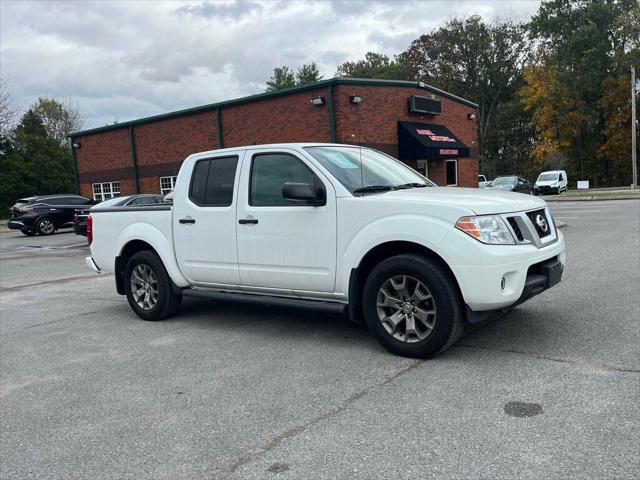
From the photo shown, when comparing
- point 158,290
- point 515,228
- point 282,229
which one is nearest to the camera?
point 515,228

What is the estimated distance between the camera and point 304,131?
21094 millimetres

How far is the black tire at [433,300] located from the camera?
4.51 m

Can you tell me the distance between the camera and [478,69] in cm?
5562

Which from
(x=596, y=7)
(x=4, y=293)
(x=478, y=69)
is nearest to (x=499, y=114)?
(x=478, y=69)

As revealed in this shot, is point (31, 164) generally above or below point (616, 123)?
below

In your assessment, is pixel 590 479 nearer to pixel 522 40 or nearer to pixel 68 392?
pixel 68 392

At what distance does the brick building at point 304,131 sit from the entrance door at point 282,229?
1465 cm

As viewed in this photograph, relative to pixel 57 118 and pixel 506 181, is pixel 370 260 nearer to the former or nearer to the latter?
pixel 506 181

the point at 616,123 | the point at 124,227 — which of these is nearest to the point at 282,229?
the point at 124,227

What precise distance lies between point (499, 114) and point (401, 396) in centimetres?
5897

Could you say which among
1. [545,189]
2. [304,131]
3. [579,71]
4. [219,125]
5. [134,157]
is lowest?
[545,189]

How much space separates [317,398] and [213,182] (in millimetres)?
2933

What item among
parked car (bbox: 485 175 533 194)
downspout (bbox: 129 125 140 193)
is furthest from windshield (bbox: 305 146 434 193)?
parked car (bbox: 485 175 533 194)

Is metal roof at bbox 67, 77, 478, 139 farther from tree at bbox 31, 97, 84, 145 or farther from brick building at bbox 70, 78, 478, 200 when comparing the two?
tree at bbox 31, 97, 84, 145
